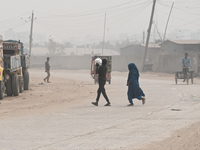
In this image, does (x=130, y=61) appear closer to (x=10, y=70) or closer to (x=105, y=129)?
(x=10, y=70)

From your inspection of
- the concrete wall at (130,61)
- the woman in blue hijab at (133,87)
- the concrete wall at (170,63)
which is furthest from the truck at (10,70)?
the concrete wall at (170,63)

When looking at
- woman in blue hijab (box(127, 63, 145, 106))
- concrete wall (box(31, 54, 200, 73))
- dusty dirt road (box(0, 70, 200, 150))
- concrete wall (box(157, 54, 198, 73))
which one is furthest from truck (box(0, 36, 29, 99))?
concrete wall (box(157, 54, 198, 73))

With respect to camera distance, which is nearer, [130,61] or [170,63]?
[170,63]

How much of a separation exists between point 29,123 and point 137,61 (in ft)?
151

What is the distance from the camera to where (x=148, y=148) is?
269 inches

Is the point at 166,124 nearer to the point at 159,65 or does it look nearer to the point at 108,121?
the point at 108,121

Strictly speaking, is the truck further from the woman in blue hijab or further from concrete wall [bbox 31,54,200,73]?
concrete wall [bbox 31,54,200,73]

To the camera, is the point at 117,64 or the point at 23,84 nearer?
the point at 23,84

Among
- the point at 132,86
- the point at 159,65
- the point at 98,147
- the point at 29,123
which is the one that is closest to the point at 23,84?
the point at 132,86

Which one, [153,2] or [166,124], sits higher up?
[153,2]

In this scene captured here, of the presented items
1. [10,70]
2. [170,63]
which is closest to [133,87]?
[10,70]

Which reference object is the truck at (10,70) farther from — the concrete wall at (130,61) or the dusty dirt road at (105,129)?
the concrete wall at (130,61)

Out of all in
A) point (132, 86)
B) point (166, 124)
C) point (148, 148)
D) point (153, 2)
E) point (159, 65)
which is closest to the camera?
point (148, 148)

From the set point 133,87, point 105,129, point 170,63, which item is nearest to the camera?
point 105,129
